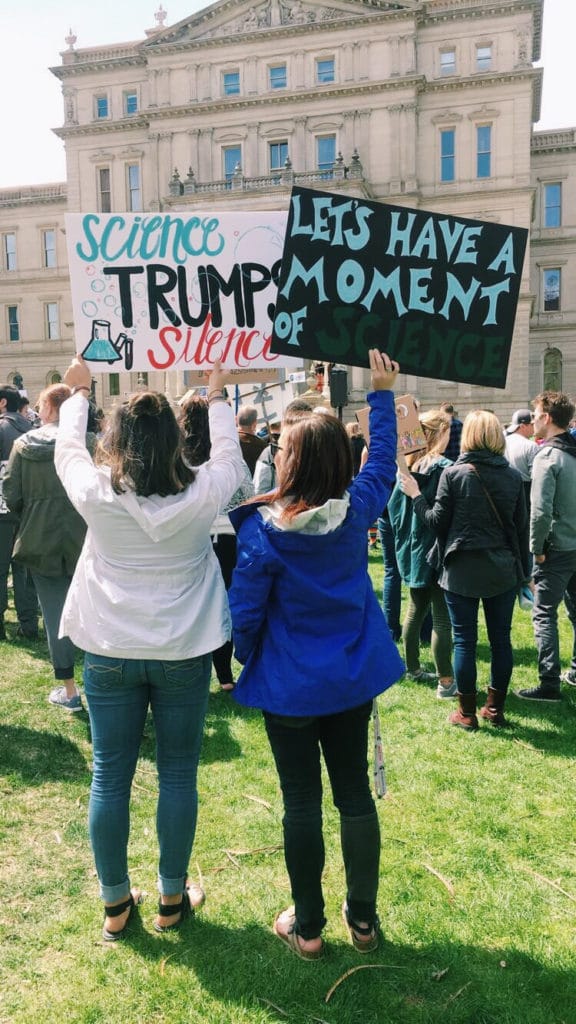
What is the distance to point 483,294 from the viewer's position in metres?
3.35

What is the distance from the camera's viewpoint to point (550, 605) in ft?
17.7

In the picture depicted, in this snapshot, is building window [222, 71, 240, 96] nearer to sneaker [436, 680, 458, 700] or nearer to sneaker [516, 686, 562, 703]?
sneaker [436, 680, 458, 700]

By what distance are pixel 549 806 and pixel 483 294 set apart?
266cm

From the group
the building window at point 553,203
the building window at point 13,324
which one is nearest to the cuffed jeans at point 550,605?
the building window at point 553,203

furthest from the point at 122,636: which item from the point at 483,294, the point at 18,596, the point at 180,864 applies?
the point at 18,596

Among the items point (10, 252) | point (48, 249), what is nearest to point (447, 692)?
point (48, 249)

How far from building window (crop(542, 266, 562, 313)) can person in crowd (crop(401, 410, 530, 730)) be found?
41962mm

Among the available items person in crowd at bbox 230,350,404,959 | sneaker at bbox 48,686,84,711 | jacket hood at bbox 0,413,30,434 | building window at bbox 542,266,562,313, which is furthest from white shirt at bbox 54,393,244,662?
building window at bbox 542,266,562,313

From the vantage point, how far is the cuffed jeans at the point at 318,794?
8.36 ft

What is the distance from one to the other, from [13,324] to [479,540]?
165 feet

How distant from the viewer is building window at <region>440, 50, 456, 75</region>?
3725cm

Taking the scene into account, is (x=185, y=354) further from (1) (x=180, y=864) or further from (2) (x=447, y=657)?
(2) (x=447, y=657)

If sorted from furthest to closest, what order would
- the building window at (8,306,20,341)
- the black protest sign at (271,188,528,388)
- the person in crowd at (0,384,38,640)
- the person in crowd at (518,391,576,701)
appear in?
1. the building window at (8,306,20,341)
2. the person in crowd at (0,384,38,640)
3. the person in crowd at (518,391,576,701)
4. the black protest sign at (271,188,528,388)

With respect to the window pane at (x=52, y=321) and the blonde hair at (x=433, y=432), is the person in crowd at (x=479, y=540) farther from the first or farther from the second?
the window pane at (x=52, y=321)
